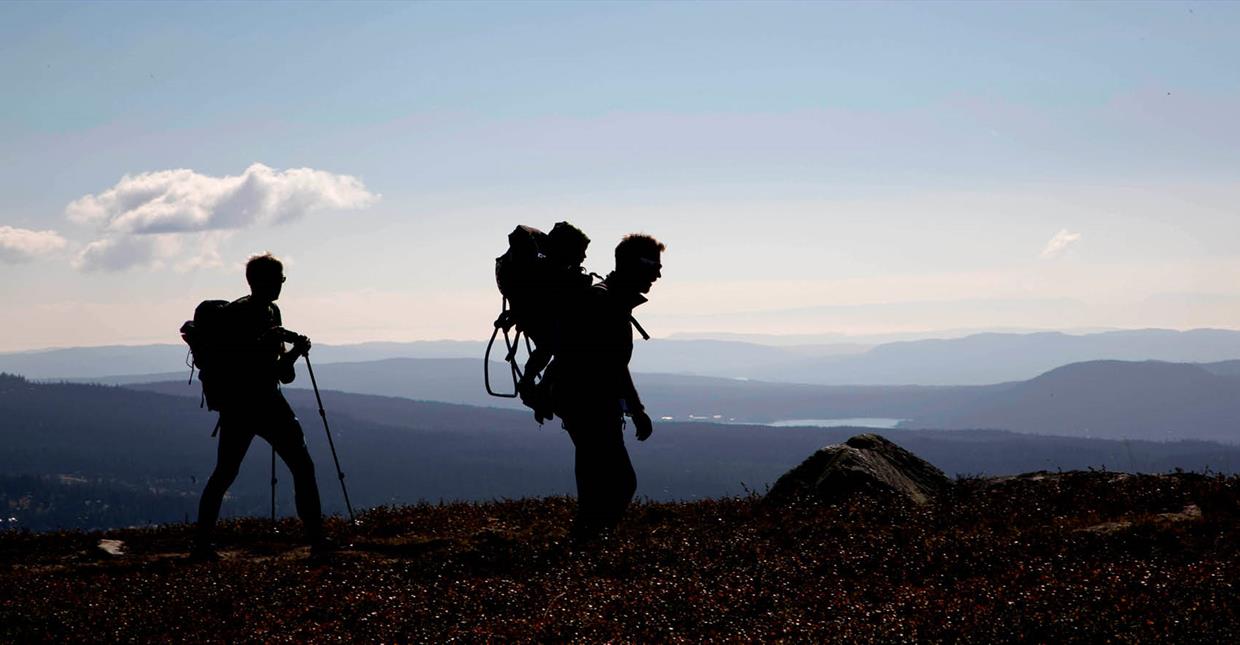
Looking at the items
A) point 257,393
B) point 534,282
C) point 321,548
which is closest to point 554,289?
point 534,282

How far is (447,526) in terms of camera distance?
52.4ft

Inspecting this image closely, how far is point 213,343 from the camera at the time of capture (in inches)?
543

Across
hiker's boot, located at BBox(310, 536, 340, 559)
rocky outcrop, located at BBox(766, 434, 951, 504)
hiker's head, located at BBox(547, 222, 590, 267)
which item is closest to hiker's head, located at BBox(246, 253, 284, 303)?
hiker's boot, located at BBox(310, 536, 340, 559)

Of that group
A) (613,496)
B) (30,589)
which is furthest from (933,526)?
(30,589)

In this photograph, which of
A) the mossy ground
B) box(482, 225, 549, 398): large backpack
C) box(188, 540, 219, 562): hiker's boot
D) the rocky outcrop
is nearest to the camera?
the mossy ground

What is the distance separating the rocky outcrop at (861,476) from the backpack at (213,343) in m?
8.08

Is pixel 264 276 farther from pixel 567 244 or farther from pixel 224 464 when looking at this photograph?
pixel 567 244

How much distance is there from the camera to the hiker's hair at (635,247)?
1226cm

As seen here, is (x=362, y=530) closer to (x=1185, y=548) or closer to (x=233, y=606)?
(x=233, y=606)

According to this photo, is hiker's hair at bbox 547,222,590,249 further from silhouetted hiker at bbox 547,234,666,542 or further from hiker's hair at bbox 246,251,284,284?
hiker's hair at bbox 246,251,284,284

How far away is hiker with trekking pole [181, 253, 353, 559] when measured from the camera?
45.1ft

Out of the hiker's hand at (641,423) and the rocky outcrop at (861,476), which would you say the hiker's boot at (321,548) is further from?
the rocky outcrop at (861,476)

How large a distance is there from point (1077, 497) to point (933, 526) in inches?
117

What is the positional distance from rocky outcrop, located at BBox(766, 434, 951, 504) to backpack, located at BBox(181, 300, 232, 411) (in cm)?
808
